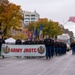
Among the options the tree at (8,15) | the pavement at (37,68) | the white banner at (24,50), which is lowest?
the pavement at (37,68)

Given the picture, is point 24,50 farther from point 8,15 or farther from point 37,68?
point 8,15

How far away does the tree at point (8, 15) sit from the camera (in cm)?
6525

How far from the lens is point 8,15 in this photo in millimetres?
65250

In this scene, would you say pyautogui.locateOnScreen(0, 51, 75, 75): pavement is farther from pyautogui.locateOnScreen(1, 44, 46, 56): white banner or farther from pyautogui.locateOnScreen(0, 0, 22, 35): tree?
pyautogui.locateOnScreen(0, 0, 22, 35): tree

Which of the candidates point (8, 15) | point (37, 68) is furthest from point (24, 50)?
point (8, 15)

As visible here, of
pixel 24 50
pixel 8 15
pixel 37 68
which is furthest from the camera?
pixel 8 15

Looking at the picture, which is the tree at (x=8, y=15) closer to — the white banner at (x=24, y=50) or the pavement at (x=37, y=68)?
the white banner at (x=24, y=50)

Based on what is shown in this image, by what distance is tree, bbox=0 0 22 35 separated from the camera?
214ft

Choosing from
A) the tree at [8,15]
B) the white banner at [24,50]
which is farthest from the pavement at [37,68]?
the tree at [8,15]

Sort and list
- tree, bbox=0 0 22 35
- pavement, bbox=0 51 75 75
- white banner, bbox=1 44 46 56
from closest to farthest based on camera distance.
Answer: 1. pavement, bbox=0 51 75 75
2. white banner, bbox=1 44 46 56
3. tree, bbox=0 0 22 35

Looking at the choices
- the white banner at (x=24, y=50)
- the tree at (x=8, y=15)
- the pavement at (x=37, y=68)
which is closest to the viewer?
the pavement at (x=37, y=68)

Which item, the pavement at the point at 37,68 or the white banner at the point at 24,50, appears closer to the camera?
the pavement at the point at 37,68

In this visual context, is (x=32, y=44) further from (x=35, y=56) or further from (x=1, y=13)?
(x=1, y=13)

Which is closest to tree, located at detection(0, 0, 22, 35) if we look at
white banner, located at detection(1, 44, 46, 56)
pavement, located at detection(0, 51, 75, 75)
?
white banner, located at detection(1, 44, 46, 56)
